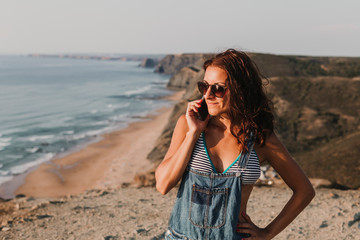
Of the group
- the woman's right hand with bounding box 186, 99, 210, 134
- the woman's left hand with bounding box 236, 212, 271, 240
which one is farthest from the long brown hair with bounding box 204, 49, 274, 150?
the woman's left hand with bounding box 236, 212, 271, 240

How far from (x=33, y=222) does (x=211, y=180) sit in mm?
7506

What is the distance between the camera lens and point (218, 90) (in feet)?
7.57

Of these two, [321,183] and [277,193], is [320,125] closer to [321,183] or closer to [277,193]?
[321,183]

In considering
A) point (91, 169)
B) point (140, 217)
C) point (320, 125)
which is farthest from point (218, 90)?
point (91, 169)

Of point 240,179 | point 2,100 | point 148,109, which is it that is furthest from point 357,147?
point 2,100

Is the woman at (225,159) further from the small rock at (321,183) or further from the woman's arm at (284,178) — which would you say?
the small rock at (321,183)

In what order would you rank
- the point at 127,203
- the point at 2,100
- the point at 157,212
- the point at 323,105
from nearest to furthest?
the point at 157,212, the point at 127,203, the point at 323,105, the point at 2,100

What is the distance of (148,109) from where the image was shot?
40219mm

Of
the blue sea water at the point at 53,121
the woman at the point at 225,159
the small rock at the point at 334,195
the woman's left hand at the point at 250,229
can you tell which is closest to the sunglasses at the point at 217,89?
the woman at the point at 225,159

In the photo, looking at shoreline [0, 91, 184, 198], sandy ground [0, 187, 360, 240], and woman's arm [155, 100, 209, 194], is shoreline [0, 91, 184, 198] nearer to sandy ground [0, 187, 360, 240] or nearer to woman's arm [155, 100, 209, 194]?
sandy ground [0, 187, 360, 240]

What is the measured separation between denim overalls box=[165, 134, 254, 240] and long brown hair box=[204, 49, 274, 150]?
0.18 m

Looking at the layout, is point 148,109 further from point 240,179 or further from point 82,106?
point 240,179

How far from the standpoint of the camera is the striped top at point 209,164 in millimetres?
2152

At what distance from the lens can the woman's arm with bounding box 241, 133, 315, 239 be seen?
2297mm
